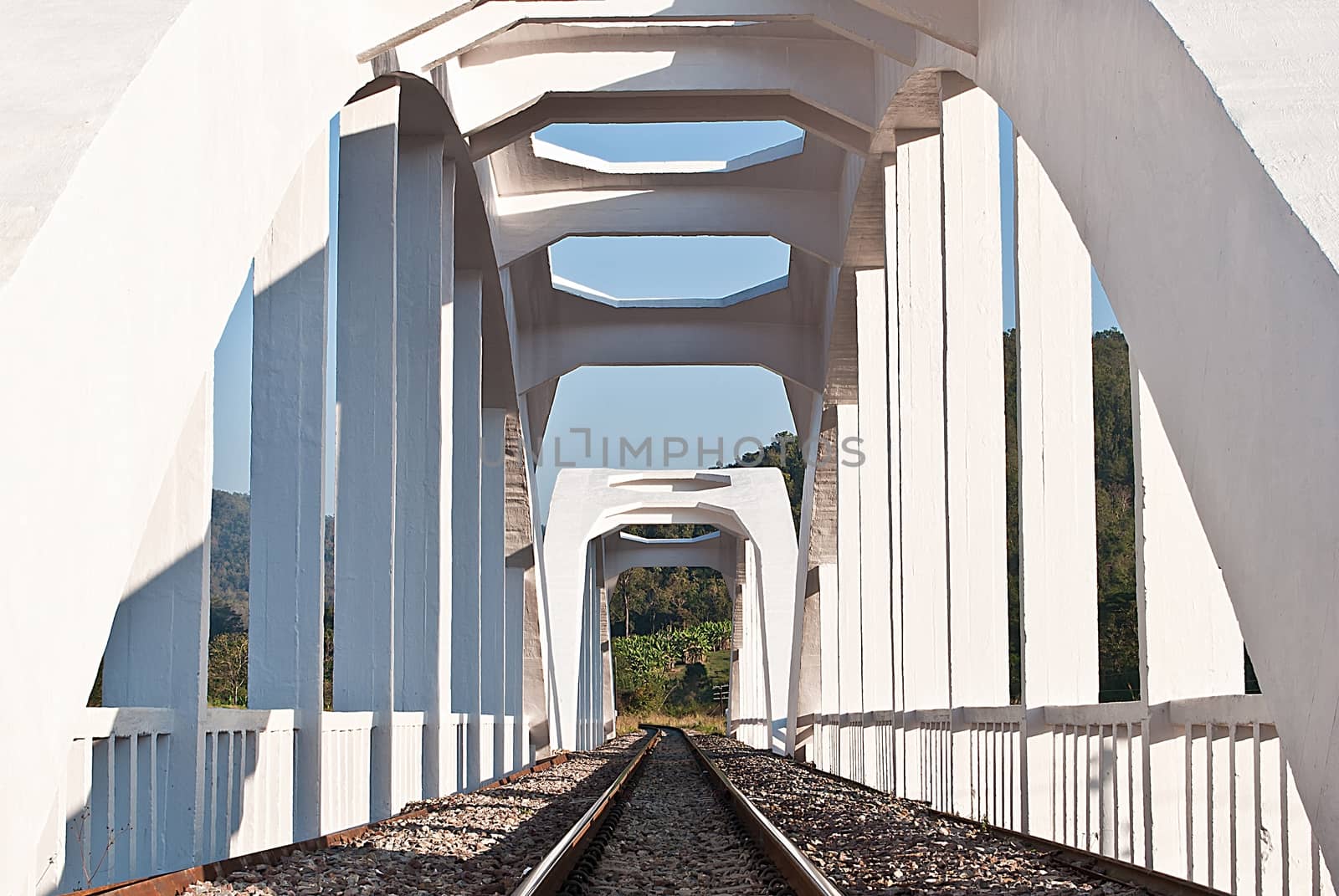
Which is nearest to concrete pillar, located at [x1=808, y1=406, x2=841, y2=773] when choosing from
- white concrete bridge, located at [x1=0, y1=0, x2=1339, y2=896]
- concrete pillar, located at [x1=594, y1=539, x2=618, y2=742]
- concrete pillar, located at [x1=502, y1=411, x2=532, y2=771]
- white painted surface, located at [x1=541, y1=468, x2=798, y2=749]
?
white concrete bridge, located at [x1=0, y1=0, x2=1339, y2=896]

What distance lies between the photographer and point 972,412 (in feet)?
32.0

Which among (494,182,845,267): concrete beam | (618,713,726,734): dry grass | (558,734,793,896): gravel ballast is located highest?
(494,182,845,267): concrete beam

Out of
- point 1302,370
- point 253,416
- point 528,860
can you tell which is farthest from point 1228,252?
point 253,416

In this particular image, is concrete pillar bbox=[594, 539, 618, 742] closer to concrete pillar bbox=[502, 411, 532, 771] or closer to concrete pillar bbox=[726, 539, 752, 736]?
concrete pillar bbox=[726, 539, 752, 736]

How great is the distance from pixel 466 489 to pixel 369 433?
5.58 m

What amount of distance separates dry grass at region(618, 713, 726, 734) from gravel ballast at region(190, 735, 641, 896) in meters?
44.7

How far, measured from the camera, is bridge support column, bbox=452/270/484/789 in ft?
45.8

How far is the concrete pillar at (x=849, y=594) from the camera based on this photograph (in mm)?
15867

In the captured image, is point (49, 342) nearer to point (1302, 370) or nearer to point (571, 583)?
point (1302, 370)

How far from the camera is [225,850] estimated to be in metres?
6.07

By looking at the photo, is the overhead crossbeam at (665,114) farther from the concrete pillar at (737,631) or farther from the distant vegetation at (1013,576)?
the concrete pillar at (737,631)

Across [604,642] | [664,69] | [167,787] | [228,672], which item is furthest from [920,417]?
[604,642]

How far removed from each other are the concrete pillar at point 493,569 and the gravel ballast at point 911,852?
239 inches

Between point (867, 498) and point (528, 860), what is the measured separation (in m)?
9.41
